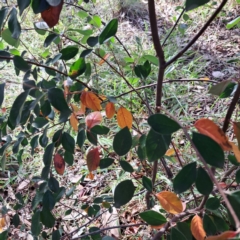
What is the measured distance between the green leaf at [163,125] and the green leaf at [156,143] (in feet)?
0.18

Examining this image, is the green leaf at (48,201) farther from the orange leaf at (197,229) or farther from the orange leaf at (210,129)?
the orange leaf at (210,129)

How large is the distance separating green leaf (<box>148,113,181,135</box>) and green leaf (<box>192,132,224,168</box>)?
3cm

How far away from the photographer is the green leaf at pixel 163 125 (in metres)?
0.43

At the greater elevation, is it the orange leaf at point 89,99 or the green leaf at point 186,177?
the orange leaf at point 89,99

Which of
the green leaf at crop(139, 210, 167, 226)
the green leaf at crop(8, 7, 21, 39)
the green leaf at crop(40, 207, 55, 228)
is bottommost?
the green leaf at crop(40, 207, 55, 228)

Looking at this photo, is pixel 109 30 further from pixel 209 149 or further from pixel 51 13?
pixel 209 149

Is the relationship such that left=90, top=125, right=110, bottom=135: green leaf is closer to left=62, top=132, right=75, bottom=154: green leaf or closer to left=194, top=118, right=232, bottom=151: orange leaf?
left=62, top=132, right=75, bottom=154: green leaf

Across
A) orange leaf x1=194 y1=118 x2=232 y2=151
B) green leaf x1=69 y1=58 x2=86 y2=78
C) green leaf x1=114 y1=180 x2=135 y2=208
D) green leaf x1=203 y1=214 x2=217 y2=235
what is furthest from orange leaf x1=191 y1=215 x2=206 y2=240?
green leaf x1=69 y1=58 x2=86 y2=78

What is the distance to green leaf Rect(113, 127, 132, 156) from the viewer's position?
0.58 m

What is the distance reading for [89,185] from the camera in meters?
1.61

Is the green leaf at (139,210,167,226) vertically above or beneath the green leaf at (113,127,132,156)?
beneath

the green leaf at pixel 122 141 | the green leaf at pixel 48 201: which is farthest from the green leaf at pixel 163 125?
the green leaf at pixel 48 201

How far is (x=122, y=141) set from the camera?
23.1 inches

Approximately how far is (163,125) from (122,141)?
165 millimetres
